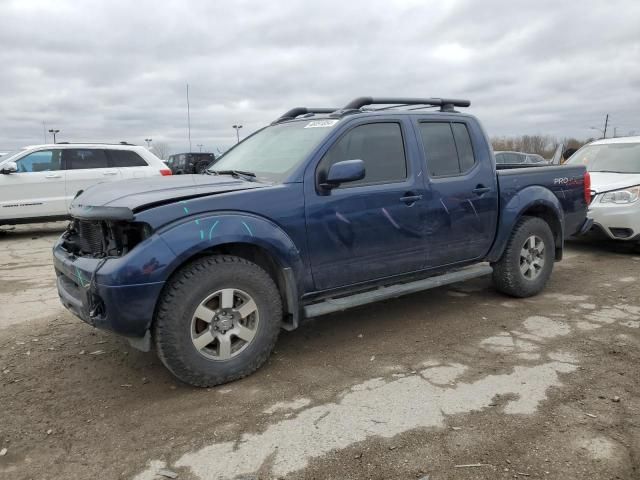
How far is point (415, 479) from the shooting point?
237 centimetres

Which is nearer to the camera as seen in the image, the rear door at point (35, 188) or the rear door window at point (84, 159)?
the rear door at point (35, 188)

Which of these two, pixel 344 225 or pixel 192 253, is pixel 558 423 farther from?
pixel 192 253

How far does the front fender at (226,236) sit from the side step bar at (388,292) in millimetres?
282

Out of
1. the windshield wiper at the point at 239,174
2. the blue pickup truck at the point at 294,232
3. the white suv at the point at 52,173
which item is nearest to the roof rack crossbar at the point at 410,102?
the blue pickup truck at the point at 294,232

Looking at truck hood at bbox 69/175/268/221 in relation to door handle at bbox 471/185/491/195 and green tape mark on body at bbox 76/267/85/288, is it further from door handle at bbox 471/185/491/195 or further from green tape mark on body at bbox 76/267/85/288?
door handle at bbox 471/185/491/195

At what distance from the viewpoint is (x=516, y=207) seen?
493cm

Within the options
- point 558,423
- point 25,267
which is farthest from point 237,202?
point 25,267

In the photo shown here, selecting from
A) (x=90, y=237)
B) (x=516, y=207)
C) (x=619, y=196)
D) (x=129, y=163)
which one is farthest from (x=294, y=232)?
(x=129, y=163)

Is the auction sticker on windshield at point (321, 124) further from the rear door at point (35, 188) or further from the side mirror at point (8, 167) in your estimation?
the side mirror at point (8, 167)

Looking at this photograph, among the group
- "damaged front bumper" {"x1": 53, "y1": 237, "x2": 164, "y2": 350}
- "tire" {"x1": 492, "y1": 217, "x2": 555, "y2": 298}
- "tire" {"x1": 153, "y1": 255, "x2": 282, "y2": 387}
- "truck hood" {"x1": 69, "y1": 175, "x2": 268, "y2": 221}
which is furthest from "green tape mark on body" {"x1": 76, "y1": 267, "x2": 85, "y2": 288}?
"tire" {"x1": 492, "y1": 217, "x2": 555, "y2": 298}

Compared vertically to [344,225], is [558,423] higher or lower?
lower

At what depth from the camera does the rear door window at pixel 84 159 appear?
10125mm

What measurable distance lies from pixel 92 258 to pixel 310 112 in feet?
8.66

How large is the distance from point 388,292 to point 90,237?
2269 millimetres
